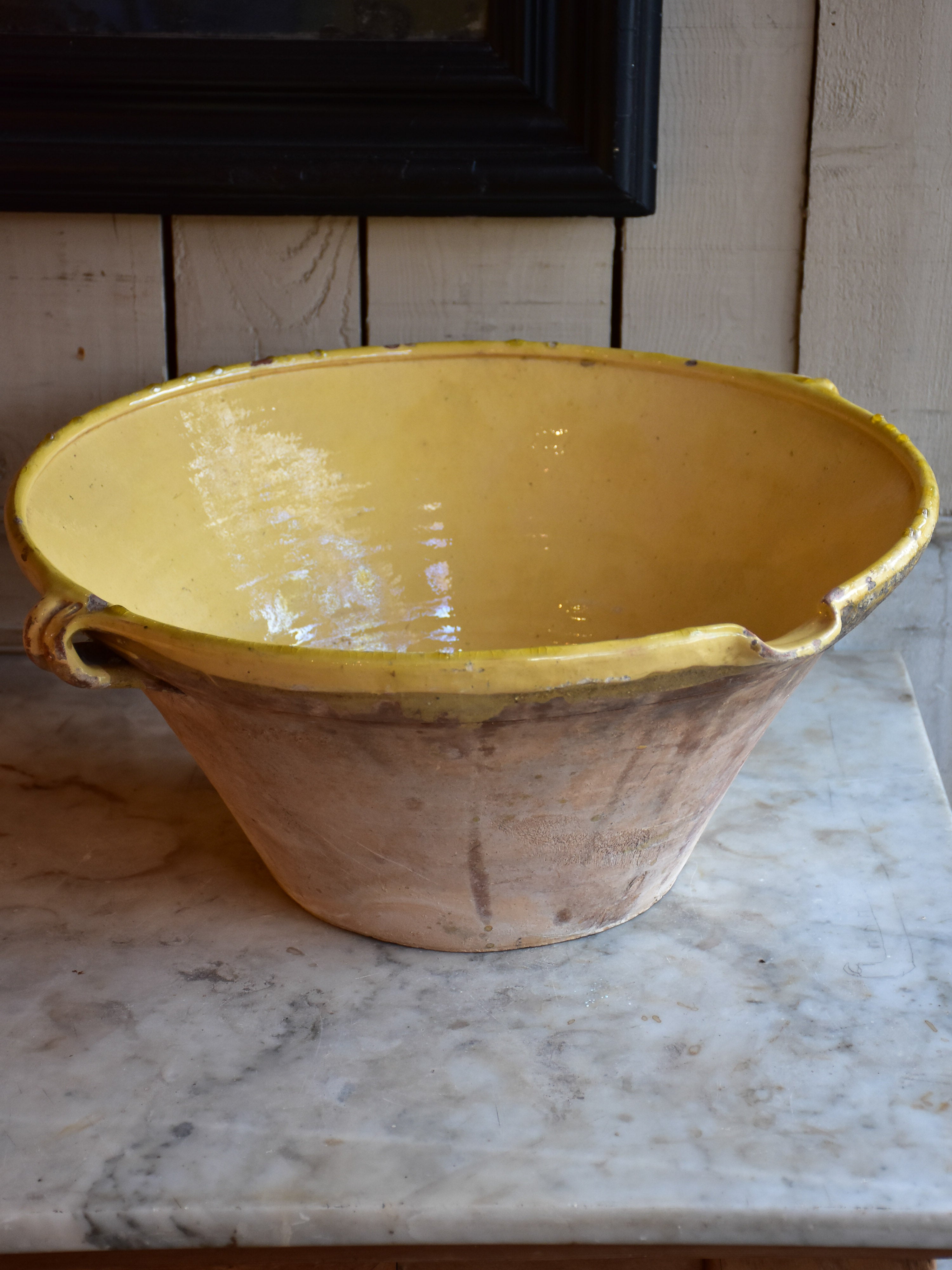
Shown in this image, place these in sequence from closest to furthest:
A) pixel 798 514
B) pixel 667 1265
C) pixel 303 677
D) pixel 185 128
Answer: pixel 303 677
pixel 667 1265
pixel 798 514
pixel 185 128

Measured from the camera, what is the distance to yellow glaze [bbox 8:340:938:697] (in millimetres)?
708

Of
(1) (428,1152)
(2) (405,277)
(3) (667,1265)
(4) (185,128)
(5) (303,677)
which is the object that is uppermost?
(4) (185,128)

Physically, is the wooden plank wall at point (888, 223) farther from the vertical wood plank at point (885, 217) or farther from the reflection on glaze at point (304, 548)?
the reflection on glaze at point (304, 548)

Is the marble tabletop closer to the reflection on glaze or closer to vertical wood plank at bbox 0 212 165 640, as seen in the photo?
the reflection on glaze

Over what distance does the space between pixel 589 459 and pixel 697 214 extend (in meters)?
0.22

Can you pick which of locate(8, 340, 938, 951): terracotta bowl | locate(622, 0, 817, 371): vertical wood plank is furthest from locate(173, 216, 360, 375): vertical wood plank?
locate(622, 0, 817, 371): vertical wood plank

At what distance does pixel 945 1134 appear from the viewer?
52 cm

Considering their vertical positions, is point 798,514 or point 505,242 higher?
point 505,242

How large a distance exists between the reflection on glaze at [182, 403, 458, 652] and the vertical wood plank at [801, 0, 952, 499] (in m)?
0.37

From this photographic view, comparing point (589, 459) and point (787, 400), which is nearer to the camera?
point (787, 400)

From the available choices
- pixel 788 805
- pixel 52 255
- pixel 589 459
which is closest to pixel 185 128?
pixel 52 255

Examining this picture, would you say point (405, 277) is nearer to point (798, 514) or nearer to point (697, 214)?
point (697, 214)

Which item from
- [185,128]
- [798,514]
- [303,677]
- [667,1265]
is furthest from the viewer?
[185,128]

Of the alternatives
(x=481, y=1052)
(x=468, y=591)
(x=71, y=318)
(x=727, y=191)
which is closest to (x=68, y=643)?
(x=481, y=1052)
